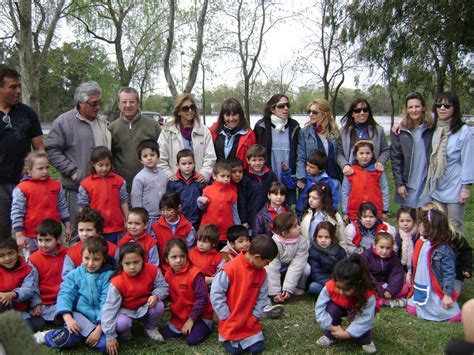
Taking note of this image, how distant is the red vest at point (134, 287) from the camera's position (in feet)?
11.9

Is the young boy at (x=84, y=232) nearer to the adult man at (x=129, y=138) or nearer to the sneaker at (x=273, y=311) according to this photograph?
the adult man at (x=129, y=138)

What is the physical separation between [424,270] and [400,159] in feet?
4.68

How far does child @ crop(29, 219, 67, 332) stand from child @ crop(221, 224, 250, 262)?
5.17 feet

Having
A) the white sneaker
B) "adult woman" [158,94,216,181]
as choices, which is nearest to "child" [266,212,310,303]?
"adult woman" [158,94,216,181]

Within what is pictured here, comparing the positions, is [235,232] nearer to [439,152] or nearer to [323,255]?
[323,255]

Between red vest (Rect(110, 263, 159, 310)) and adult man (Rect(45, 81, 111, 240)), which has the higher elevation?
adult man (Rect(45, 81, 111, 240))

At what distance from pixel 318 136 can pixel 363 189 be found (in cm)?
81

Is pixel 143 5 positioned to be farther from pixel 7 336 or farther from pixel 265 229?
pixel 7 336

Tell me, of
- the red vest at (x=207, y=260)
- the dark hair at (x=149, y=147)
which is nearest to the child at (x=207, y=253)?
the red vest at (x=207, y=260)

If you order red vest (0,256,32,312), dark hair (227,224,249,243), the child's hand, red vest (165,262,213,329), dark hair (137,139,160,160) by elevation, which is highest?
dark hair (137,139,160,160)

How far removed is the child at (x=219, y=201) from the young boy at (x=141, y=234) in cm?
73

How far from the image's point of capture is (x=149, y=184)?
4.70m

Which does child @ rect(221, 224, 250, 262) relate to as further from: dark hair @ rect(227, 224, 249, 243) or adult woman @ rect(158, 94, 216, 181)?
adult woman @ rect(158, 94, 216, 181)

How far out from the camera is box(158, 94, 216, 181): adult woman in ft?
16.4
